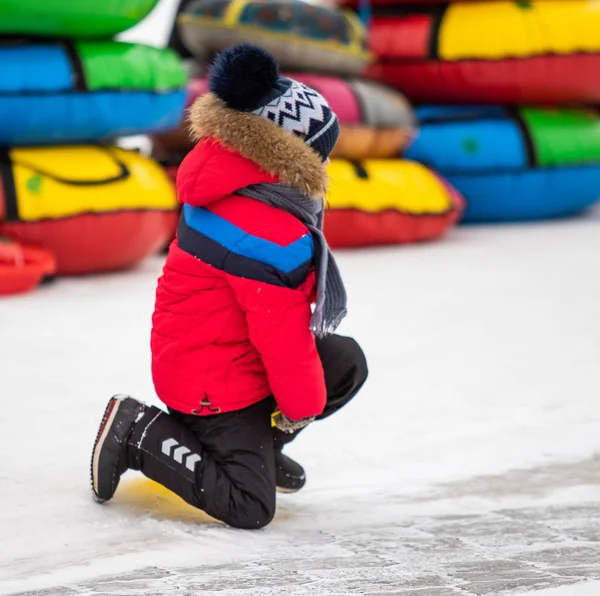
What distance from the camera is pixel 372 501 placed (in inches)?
57.5

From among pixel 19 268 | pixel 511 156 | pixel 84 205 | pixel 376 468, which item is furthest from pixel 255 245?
pixel 511 156

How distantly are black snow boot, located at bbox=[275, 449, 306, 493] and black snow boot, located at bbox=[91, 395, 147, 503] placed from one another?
21cm

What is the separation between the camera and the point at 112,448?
1.41 metres

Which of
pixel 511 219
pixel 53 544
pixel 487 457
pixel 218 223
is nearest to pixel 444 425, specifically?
pixel 487 457

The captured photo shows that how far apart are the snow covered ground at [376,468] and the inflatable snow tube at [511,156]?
1434mm

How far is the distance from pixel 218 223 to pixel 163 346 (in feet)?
0.64

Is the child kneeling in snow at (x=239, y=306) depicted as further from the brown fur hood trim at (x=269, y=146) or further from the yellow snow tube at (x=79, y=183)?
the yellow snow tube at (x=79, y=183)

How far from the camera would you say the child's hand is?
1.40 metres

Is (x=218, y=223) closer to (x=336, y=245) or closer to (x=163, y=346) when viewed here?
(x=163, y=346)

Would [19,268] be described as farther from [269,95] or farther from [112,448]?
[269,95]

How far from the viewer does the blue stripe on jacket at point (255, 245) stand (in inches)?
51.1

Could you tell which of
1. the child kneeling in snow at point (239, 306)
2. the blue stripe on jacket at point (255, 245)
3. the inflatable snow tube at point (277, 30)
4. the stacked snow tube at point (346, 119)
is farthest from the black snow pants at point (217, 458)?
the inflatable snow tube at point (277, 30)

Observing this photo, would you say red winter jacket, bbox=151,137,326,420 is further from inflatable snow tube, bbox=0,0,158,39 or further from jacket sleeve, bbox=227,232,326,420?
inflatable snow tube, bbox=0,0,158,39

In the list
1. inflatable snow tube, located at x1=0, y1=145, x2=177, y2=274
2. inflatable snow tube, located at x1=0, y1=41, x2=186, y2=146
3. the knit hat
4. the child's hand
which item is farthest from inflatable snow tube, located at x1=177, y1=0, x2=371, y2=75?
the child's hand
